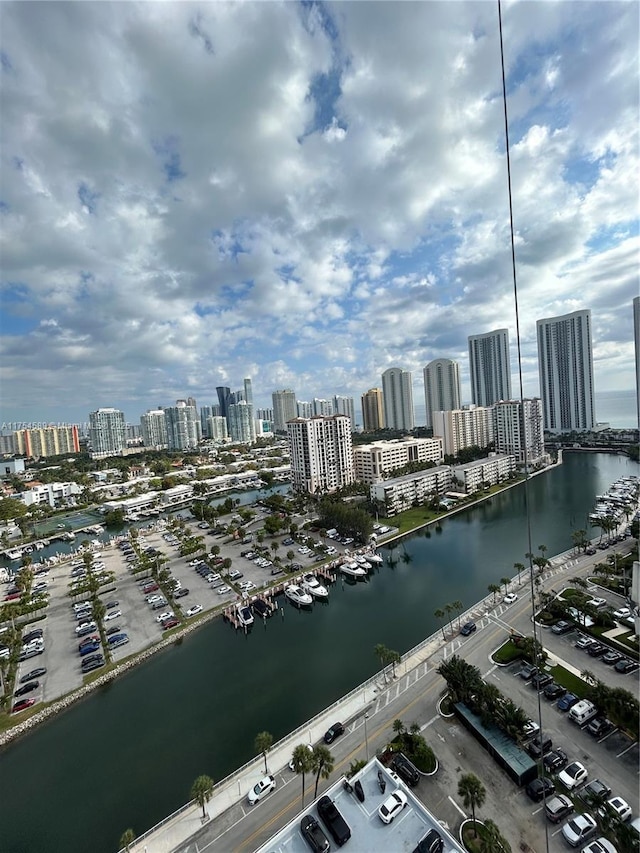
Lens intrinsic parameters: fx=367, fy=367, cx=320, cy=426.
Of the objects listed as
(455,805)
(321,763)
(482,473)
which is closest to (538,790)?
(455,805)

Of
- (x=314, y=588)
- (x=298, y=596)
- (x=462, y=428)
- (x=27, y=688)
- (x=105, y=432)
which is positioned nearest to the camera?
(x=27, y=688)

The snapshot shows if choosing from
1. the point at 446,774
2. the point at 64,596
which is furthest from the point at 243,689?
the point at 64,596

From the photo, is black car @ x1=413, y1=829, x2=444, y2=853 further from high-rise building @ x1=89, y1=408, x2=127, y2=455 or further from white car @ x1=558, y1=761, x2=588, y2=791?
high-rise building @ x1=89, y1=408, x2=127, y2=455

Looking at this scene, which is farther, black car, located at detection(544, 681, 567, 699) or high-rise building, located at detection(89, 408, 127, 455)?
high-rise building, located at detection(89, 408, 127, 455)

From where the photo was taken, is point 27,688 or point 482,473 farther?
point 482,473

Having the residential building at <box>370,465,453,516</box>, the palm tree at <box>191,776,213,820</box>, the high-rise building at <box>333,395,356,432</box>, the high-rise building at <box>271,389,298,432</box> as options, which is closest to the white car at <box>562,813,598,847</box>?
the palm tree at <box>191,776,213,820</box>

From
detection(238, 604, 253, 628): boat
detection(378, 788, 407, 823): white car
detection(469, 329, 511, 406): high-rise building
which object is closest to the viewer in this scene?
detection(378, 788, 407, 823): white car

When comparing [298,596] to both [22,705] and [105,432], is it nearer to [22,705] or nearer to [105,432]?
[22,705]
